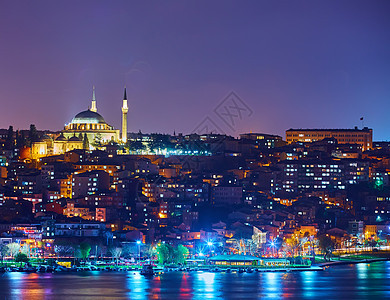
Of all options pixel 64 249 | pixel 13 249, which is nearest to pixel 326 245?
pixel 64 249

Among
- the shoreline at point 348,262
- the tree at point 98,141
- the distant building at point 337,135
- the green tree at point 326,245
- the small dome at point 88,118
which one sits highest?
the small dome at point 88,118

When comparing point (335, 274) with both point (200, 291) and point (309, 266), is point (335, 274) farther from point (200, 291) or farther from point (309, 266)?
point (200, 291)

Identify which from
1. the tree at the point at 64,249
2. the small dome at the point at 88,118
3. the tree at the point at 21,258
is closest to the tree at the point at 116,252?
the tree at the point at 64,249

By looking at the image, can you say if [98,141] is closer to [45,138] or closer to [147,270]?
[45,138]

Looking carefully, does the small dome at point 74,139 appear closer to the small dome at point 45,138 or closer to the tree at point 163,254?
the small dome at point 45,138

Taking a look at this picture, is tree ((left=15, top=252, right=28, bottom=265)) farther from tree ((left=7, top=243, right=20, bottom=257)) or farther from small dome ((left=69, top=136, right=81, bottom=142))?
small dome ((left=69, top=136, right=81, bottom=142))

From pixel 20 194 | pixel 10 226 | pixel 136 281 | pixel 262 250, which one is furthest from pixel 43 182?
pixel 136 281

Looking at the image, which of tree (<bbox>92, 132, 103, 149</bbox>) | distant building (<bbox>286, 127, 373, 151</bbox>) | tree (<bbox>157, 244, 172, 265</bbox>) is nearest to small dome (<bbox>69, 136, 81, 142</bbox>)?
tree (<bbox>92, 132, 103, 149</bbox>)
